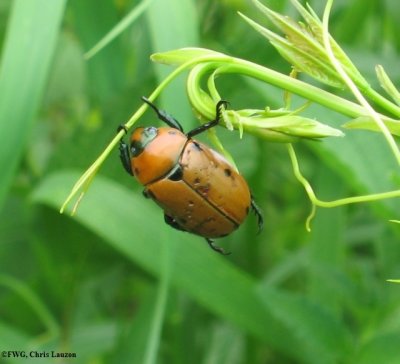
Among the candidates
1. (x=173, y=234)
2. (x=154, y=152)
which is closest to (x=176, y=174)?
(x=154, y=152)

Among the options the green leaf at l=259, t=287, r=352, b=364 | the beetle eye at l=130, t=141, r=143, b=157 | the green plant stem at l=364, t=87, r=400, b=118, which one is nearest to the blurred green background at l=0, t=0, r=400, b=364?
A: the green leaf at l=259, t=287, r=352, b=364

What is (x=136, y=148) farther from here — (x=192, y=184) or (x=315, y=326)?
(x=315, y=326)

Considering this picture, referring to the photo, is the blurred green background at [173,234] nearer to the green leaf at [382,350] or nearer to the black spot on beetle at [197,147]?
the green leaf at [382,350]

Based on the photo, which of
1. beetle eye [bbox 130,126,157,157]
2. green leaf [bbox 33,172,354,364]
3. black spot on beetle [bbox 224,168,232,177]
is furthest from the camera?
green leaf [bbox 33,172,354,364]

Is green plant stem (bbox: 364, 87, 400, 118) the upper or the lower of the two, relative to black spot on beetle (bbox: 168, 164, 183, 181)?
upper

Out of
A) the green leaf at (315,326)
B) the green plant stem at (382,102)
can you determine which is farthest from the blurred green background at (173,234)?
the green plant stem at (382,102)

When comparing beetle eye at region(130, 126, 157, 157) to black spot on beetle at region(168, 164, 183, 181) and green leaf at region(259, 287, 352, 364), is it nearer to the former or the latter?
black spot on beetle at region(168, 164, 183, 181)
